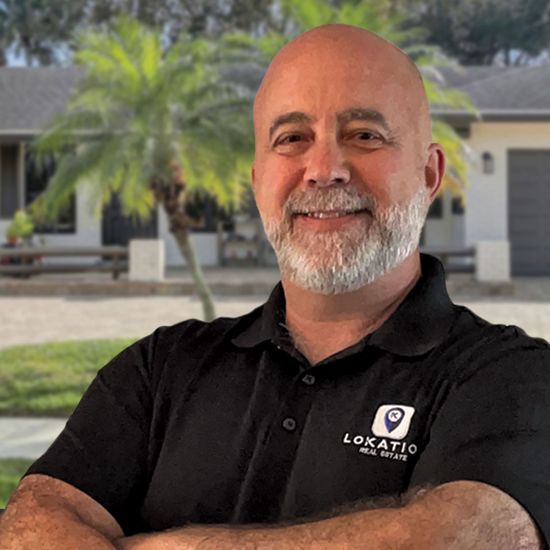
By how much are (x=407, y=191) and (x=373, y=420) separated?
0.48 metres

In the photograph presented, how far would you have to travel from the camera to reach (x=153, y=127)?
9.52 meters

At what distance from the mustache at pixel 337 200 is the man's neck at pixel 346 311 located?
16 centimetres

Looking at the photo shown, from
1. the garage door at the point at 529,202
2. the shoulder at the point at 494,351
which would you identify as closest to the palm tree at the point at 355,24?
the garage door at the point at 529,202

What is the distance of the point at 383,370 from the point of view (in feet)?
5.90

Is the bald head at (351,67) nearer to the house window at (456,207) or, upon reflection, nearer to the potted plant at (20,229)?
the potted plant at (20,229)

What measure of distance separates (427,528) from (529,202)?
17.2 m

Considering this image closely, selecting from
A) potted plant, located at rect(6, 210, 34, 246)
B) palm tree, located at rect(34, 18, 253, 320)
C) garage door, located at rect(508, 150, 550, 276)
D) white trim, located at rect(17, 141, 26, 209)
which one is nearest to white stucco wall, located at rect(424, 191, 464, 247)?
garage door, located at rect(508, 150, 550, 276)

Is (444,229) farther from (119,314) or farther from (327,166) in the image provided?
(327,166)

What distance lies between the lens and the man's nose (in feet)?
6.05

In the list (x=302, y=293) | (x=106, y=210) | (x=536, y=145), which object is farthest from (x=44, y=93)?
(x=302, y=293)

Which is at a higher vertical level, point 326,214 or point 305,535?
point 326,214

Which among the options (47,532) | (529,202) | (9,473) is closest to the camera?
(47,532)

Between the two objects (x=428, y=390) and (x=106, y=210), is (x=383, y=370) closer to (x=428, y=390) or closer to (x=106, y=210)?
(x=428, y=390)

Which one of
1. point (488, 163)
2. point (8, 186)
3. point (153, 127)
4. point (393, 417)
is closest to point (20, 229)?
point (8, 186)
